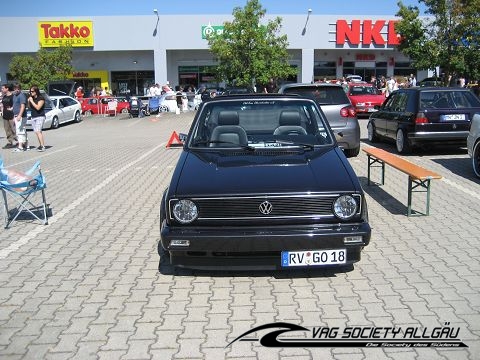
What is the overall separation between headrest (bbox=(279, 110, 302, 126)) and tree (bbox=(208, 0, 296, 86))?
70.8 feet

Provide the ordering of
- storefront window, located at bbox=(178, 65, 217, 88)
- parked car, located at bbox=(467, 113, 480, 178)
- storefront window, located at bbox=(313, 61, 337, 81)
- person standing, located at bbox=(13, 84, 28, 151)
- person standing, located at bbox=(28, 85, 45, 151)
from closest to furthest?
parked car, located at bbox=(467, 113, 480, 178), person standing, located at bbox=(28, 85, 45, 151), person standing, located at bbox=(13, 84, 28, 151), storefront window, located at bbox=(178, 65, 217, 88), storefront window, located at bbox=(313, 61, 337, 81)

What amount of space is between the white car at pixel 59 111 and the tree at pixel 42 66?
11.4 m

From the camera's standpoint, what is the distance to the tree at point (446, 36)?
68.6 feet

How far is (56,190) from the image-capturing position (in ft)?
29.3

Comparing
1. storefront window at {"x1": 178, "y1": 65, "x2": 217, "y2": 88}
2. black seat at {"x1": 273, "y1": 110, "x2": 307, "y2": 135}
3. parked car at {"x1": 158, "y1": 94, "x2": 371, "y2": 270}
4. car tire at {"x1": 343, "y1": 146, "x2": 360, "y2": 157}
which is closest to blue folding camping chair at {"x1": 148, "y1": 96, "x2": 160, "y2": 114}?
storefront window at {"x1": 178, "y1": 65, "x2": 217, "y2": 88}

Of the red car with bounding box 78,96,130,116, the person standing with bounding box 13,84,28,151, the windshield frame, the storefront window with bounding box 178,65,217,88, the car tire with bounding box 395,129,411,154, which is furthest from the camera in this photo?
the storefront window with bounding box 178,65,217,88

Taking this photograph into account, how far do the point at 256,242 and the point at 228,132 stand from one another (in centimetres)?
186

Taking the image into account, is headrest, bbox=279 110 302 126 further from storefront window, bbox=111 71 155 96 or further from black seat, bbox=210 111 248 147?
storefront window, bbox=111 71 155 96

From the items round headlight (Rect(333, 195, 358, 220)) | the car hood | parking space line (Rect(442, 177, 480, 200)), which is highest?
the car hood

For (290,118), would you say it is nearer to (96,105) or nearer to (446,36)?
(446,36)

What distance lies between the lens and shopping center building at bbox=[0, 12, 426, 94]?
37656 mm

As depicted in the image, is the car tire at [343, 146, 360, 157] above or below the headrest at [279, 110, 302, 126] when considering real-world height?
below

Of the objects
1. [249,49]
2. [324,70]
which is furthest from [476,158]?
[324,70]

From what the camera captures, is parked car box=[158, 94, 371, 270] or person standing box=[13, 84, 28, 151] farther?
person standing box=[13, 84, 28, 151]
